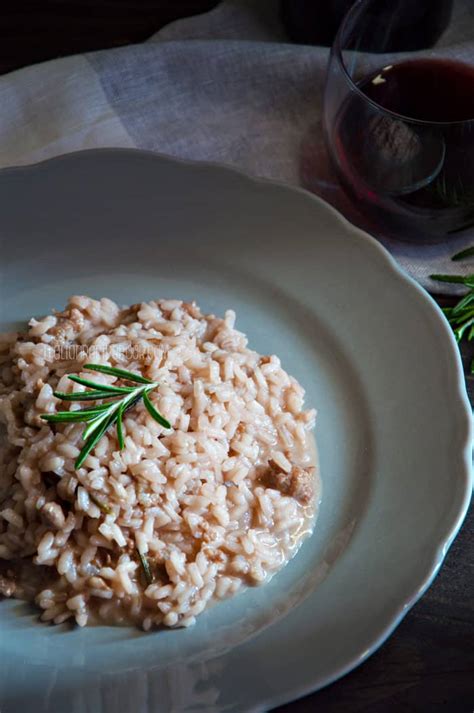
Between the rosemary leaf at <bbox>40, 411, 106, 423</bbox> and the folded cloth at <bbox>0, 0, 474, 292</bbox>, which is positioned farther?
the folded cloth at <bbox>0, 0, 474, 292</bbox>

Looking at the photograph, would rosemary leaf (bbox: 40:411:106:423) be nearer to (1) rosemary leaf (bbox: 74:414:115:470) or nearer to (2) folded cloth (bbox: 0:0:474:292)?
(1) rosemary leaf (bbox: 74:414:115:470)

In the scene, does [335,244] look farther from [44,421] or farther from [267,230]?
[44,421]

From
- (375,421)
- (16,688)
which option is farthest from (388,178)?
(16,688)

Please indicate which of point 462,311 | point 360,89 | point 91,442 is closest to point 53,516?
point 91,442

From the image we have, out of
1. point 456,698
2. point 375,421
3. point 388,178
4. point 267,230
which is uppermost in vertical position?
point 388,178

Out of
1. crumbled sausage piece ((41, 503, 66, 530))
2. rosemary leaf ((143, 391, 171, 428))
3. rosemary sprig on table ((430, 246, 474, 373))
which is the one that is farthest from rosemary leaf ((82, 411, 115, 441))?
rosemary sprig on table ((430, 246, 474, 373))

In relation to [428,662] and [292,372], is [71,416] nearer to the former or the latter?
[292,372]
